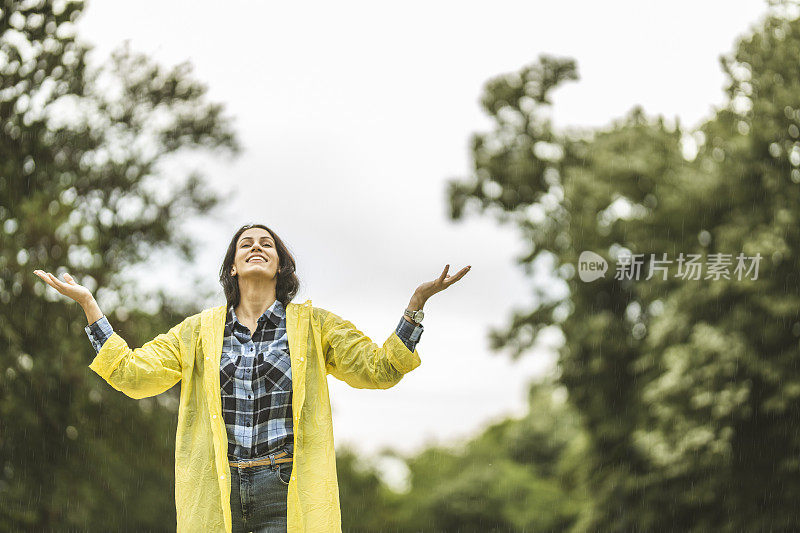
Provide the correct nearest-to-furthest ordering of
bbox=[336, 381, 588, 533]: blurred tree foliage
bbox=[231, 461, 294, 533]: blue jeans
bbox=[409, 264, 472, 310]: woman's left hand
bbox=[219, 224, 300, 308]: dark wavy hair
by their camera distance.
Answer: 1. bbox=[231, 461, 294, 533]: blue jeans
2. bbox=[409, 264, 472, 310]: woman's left hand
3. bbox=[219, 224, 300, 308]: dark wavy hair
4. bbox=[336, 381, 588, 533]: blurred tree foliage

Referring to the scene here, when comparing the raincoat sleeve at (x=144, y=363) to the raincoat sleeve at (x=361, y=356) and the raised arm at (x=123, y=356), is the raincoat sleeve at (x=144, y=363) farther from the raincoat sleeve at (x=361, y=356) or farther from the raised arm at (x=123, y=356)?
the raincoat sleeve at (x=361, y=356)

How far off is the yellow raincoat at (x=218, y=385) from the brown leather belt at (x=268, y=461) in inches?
1.6

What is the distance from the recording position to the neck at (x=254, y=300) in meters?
3.21

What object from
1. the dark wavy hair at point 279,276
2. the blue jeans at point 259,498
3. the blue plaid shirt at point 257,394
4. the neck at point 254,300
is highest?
the dark wavy hair at point 279,276

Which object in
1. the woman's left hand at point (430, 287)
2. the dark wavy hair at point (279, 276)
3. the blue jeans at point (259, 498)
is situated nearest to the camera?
the blue jeans at point (259, 498)

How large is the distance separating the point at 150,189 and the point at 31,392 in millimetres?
3765

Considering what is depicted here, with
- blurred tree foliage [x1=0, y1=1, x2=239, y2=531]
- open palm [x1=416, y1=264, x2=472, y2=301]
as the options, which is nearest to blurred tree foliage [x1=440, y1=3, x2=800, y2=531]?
blurred tree foliage [x1=0, y1=1, x2=239, y2=531]

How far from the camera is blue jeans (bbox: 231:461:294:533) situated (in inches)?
115

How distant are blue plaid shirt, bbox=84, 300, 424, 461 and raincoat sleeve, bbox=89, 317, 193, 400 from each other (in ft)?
0.18

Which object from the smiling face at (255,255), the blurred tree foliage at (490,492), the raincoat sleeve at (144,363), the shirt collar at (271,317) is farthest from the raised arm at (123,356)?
the blurred tree foliage at (490,492)

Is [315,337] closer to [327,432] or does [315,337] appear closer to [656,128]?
[327,432]

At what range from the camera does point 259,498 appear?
293 cm

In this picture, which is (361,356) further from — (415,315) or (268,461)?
(268,461)

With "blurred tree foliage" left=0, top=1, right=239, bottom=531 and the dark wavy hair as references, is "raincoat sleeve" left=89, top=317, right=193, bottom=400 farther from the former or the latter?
"blurred tree foliage" left=0, top=1, right=239, bottom=531
